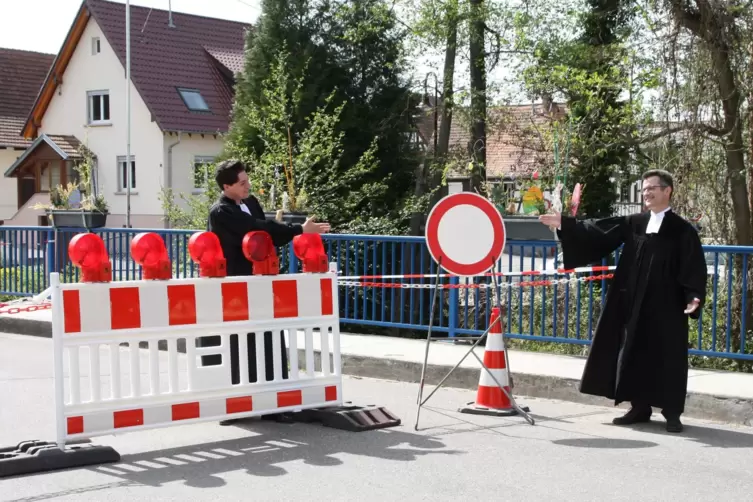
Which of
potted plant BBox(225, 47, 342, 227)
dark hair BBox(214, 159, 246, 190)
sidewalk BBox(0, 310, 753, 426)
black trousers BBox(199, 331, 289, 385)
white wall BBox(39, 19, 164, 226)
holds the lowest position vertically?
sidewalk BBox(0, 310, 753, 426)

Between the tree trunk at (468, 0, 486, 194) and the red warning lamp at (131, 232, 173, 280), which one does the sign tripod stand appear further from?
the tree trunk at (468, 0, 486, 194)

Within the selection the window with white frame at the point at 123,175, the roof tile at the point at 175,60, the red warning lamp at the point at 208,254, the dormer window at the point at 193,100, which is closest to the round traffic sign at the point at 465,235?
the red warning lamp at the point at 208,254

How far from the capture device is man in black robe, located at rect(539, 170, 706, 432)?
735 centimetres

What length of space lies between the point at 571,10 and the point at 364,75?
5.05m

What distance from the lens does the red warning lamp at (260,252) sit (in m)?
7.22

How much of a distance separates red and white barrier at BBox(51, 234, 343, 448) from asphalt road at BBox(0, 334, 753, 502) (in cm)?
25

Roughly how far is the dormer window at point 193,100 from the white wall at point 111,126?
5.69 feet

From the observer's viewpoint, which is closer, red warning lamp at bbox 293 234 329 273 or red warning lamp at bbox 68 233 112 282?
red warning lamp at bbox 68 233 112 282

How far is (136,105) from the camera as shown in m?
40.9

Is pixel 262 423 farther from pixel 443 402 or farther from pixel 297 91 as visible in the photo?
pixel 297 91

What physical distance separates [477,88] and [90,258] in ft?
66.2

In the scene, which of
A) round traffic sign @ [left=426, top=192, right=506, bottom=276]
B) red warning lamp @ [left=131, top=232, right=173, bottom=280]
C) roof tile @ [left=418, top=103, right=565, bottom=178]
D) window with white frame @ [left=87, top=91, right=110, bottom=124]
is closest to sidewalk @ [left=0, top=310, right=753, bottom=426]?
round traffic sign @ [left=426, top=192, right=506, bottom=276]

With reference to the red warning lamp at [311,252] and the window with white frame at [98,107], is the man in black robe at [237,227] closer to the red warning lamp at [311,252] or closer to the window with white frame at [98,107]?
the red warning lamp at [311,252]

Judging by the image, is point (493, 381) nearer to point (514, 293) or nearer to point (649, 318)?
point (649, 318)
